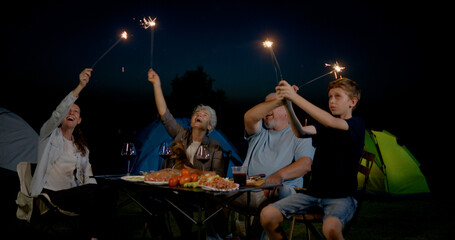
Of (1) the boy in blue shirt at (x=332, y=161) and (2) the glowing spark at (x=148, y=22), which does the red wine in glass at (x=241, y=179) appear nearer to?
(1) the boy in blue shirt at (x=332, y=161)

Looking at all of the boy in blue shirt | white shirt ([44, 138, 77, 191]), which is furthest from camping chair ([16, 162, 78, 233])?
the boy in blue shirt

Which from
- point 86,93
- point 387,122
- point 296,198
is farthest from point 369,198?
point 86,93

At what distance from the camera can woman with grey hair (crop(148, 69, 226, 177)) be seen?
4.00m

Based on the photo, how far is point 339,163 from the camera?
2.52 m

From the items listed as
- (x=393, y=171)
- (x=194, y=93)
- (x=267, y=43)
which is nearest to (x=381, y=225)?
(x=393, y=171)

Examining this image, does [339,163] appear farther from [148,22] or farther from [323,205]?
[148,22]

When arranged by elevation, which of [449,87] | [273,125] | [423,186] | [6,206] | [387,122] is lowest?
[6,206]

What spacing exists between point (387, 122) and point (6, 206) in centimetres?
2600

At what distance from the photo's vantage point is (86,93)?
3594 centimetres

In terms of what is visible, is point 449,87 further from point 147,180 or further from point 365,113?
point 147,180

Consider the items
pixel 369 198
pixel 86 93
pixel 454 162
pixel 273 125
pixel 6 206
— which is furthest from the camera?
pixel 86 93

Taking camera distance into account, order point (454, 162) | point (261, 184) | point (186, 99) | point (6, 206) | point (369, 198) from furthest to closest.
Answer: point (186, 99) < point (454, 162) < point (369, 198) < point (6, 206) < point (261, 184)

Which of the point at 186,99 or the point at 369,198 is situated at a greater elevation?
the point at 186,99

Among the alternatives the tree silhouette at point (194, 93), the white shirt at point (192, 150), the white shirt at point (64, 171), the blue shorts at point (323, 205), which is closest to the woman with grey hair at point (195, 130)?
the white shirt at point (192, 150)
